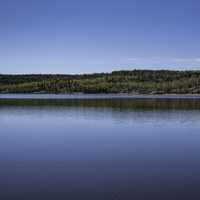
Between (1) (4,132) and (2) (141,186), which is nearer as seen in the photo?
(2) (141,186)

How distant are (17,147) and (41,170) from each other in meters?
5.23

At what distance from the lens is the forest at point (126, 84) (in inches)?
5758

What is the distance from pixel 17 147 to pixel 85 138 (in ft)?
13.9

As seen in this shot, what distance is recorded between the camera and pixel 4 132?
2292 cm

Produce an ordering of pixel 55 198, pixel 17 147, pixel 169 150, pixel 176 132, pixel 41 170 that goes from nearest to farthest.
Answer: pixel 55 198 → pixel 41 170 → pixel 169 150 → pixel 17 147 → pixel 176 132

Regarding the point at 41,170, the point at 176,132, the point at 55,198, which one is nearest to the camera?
the point at 55,198

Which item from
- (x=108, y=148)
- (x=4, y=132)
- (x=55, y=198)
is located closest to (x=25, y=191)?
(x=55, y=198)

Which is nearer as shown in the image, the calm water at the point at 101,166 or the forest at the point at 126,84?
the calm water at the point at 101,166

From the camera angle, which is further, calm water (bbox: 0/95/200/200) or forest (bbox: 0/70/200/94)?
forest (bbox: 0/70/200/94)

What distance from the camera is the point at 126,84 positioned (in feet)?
539

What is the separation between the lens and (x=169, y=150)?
A: 15.6 metres

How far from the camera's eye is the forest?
14625 centimetres

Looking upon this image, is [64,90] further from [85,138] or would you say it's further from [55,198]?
[55,198]

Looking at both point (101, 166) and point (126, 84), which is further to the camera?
point (126, 84)
